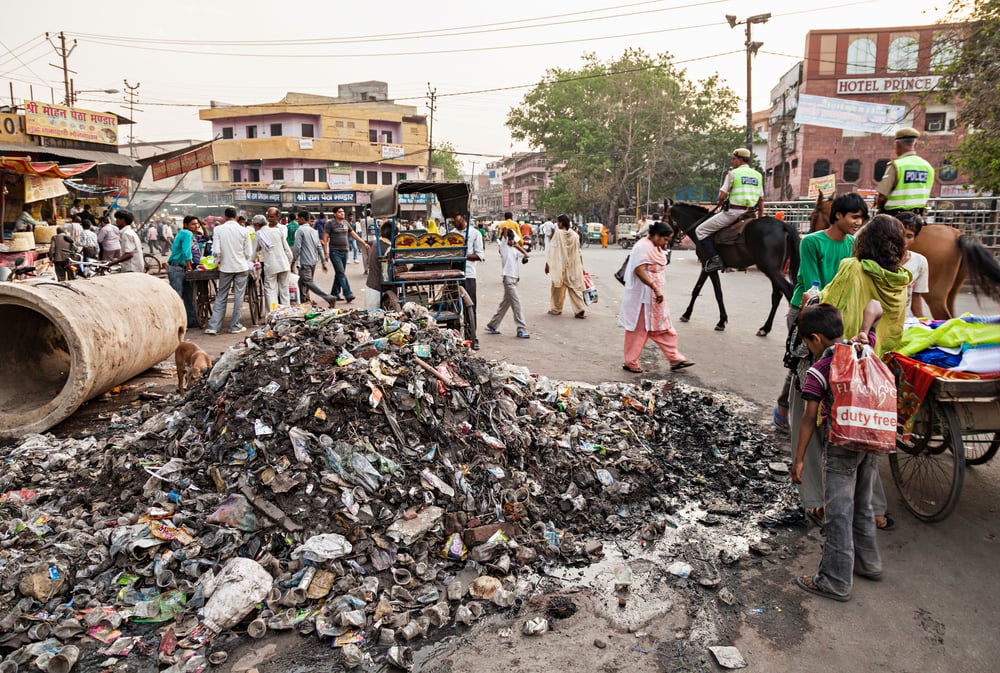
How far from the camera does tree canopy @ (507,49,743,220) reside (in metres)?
42.1

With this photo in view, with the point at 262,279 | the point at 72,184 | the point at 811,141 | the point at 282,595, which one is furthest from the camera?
the point at 811,141

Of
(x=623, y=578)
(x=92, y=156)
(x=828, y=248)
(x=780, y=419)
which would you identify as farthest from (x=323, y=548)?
(x=92, y=156)

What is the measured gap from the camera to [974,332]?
3.86 metres

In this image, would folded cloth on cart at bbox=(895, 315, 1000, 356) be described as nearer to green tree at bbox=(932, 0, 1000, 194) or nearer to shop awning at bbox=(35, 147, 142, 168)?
green tree at bbox=(932, 0, 1000, 194)

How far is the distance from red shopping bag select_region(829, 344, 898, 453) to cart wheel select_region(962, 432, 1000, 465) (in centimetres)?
165

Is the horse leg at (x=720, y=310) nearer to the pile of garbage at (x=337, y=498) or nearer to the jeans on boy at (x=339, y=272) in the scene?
the pile of garbage at (x=337, y=498)

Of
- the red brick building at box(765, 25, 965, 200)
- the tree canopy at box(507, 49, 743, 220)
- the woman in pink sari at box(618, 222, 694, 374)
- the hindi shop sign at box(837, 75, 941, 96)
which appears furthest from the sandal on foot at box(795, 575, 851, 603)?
the tree canopy at box(507, 49, 743, 220)

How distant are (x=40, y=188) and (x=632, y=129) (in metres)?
34.4

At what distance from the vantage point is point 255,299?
37.2 ft

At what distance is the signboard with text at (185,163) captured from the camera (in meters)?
15.5

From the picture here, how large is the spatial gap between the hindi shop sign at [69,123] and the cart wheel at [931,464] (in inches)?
1066

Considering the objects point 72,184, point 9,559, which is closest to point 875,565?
point 9,559

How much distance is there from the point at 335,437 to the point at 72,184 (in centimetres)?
2398

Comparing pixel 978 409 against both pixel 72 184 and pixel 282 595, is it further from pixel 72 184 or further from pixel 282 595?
pixel 72 184
